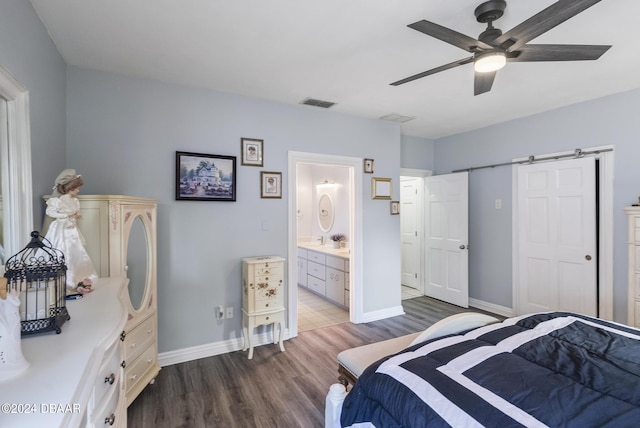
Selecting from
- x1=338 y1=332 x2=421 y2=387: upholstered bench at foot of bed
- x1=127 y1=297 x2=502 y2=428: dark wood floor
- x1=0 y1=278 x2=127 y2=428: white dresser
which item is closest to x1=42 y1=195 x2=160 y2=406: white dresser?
x1=127 y1=297 x2=502 y2=428: dark wood floor

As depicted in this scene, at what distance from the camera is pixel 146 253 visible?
249 centimetres

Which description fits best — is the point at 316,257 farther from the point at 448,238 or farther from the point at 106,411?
the point at 106,411

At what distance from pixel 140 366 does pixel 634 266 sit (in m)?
4.16

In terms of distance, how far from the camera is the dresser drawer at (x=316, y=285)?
4.94 metres

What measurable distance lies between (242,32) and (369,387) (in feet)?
7.25

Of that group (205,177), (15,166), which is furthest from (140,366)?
(205,177)

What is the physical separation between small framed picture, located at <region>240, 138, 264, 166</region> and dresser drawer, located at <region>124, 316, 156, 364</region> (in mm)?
1667

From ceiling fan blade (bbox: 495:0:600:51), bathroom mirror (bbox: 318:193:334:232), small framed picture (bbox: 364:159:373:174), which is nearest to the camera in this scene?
ceiling fan blade (bbox: 495:0:600:51)

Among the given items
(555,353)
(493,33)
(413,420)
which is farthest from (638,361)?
(493,33)

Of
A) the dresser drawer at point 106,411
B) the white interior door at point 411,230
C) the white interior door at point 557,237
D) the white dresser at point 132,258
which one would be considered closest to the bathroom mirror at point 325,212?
the white interior door at point 411,230

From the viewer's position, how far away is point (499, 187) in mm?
4230

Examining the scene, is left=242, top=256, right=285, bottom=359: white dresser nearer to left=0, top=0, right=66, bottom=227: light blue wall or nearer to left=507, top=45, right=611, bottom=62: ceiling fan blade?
left=0, top=0, right=66, bottom=227: light blue wall

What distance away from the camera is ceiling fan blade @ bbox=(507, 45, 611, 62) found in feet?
5.50

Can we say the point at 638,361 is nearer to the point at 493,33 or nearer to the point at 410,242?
the point at 493,33
